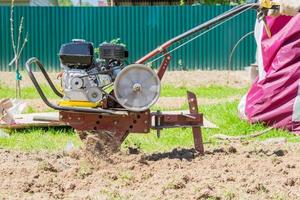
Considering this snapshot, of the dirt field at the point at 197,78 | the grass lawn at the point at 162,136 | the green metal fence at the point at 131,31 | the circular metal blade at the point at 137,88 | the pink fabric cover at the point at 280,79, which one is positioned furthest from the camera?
the green metal fence at the point at 131,31

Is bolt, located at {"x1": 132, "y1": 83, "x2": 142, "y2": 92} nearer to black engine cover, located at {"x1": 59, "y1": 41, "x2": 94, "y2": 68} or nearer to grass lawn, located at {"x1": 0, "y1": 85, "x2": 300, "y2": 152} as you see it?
black engine cover, located at {"x1": 59, "y1": 41, "x2": 94, "y2": 68}

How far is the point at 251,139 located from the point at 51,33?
13.5 m

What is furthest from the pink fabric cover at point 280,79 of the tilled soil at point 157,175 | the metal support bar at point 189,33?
the metal support bar at point 189,33

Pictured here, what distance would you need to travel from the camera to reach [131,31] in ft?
69.6

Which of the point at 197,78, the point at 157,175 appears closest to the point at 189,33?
the point at 157,175

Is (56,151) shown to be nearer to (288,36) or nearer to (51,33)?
(288,36)

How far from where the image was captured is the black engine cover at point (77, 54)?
6.50m

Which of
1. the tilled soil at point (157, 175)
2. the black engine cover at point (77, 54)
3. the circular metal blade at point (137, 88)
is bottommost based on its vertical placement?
A: the tilled soil at point (157, 175)

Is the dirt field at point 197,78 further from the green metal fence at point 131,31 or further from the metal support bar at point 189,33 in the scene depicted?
the metal support bar at point 189,33

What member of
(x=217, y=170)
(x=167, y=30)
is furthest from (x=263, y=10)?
(x=167, y=30)

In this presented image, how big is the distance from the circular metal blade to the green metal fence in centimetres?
1472

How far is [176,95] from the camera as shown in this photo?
1563cm

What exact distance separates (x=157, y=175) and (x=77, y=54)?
1414 millimetres

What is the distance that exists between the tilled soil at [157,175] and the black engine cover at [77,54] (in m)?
0.92
